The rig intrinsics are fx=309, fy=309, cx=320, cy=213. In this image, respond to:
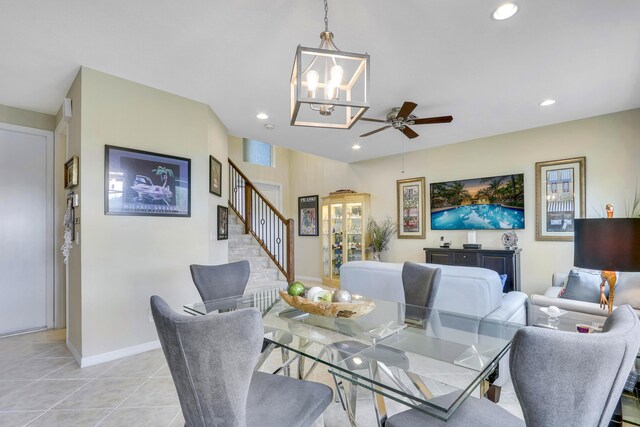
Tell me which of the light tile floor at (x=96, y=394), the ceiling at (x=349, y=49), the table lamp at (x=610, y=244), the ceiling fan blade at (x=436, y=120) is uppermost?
the ceiling at (x=349, y=49)

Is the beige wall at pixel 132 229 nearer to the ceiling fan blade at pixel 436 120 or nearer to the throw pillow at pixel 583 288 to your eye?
the ceiling fan blade at pixel 436 120

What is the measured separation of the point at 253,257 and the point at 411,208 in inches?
117

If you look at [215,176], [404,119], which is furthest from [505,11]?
[215,176]

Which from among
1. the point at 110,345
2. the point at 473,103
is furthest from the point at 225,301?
the point at 473,103

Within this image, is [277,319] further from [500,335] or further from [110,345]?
[110,345]

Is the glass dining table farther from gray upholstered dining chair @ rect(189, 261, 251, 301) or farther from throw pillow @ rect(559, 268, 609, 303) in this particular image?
throw pillow @ rect(559, 268, 609, 303)

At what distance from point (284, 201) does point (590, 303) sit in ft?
19.9

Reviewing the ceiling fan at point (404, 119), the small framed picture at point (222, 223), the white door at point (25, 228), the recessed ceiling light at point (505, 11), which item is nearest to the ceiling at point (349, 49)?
the recessed ceiling light at point (505, 11)

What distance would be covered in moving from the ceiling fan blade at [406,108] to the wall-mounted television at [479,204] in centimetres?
234

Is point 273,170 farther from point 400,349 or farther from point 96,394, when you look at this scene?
point 400,349

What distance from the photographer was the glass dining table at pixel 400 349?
1198mm

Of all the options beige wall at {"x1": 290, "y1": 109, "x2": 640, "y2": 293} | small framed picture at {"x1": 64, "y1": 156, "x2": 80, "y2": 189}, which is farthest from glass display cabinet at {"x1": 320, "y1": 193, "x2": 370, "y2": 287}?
small framed picture at {"x1": 64, "y1": 156, "x2": 80, "y2": 189}

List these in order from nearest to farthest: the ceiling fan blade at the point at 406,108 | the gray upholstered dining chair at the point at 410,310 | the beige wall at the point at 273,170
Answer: the gray upholstered dining chair at the point at 410,310 < the ceiling fan blade at the point at 406,108 < the beige wall at the point at 273,170

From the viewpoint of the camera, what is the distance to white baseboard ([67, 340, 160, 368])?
2727 mm
